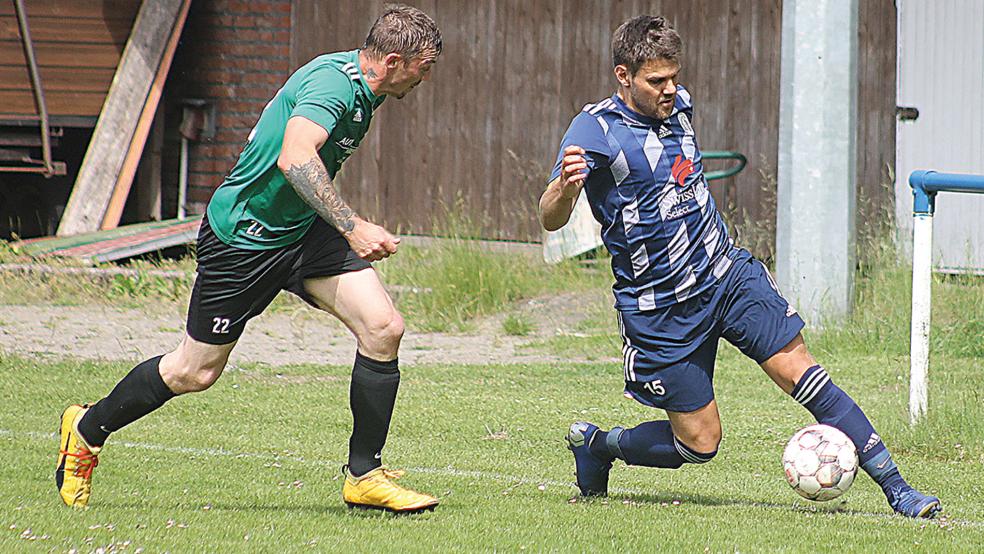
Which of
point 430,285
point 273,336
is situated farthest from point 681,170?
point 430,285

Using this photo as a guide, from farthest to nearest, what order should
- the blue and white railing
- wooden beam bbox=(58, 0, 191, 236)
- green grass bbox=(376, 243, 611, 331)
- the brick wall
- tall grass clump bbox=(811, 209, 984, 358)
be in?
the brick wall < wooden beam bbox=(58, 0, 191, 236) < green grass bbox=(376, 243, 611, 331) < tall grass clump bbox=(811, 209, 984, 358) < the blue and white railing

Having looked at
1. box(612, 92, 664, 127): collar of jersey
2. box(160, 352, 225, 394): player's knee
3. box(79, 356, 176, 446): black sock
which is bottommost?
box(79, 356, 176, 446): black sock

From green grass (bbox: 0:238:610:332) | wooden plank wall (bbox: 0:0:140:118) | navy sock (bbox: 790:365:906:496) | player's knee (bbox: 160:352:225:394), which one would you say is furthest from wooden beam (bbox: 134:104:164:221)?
navy sock (bbox: 790:365:906:496)

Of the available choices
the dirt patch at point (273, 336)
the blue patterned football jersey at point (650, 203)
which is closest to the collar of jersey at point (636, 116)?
the blue patterned football jersey at point (650, 203)

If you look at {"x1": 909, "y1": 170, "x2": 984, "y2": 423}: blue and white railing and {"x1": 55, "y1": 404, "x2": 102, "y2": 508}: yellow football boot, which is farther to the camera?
{"x1": 909, "y1": 170, "x2": 984, "y2": 423}: blue and white railing

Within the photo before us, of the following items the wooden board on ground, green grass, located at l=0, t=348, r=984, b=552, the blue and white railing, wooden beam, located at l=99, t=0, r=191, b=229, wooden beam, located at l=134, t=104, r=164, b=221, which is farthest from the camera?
wooden beam, located at l=134, t=104, r=164, b=221

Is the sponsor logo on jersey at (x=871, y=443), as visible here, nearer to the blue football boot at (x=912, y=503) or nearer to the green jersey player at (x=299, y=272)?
the blue football boot at (x=912, y=503)

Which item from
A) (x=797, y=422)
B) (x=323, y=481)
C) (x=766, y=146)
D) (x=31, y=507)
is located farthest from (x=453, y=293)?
(x=31, y=507)

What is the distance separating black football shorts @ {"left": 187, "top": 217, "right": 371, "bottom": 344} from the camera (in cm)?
511

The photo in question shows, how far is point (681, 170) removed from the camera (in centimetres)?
503

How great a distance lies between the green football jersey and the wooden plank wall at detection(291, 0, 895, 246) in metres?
8.44

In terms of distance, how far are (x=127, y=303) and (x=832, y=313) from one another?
5984 millimetres

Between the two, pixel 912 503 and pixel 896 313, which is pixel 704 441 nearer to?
pixel 912 503

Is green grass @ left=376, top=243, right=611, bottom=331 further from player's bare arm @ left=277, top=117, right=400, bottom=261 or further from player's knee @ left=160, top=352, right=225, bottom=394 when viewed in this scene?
player's bare arm @ left=277, top=117, right=400, bottom=261
